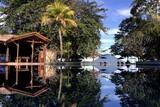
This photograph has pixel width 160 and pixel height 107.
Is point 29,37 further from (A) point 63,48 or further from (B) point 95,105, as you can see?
(B) point 95,105

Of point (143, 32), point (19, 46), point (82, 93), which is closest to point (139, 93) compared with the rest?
point (82, 93)

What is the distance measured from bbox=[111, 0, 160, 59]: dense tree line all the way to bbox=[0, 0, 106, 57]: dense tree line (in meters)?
4.29

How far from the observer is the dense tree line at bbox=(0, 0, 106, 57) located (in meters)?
51.2

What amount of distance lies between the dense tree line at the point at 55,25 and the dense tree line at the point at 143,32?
429 centimetres

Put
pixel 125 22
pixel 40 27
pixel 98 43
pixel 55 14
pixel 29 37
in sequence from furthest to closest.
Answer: pixel 125 22 < pixel 98 43 < pixel 40 27 < pixel 55 14 < pixel 29 37

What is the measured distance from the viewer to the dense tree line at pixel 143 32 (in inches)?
2071

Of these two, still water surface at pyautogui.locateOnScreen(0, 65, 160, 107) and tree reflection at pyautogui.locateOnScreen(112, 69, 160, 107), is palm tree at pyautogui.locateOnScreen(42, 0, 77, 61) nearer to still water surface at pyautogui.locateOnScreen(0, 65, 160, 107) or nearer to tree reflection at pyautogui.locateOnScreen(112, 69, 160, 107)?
still water surface at pyautogui.locateOnScreen(0, 65, 160, 107)

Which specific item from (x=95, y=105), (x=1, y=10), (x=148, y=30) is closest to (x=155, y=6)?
(x=148, y=30)

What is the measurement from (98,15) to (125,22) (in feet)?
18.3

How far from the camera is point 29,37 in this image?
40281mm

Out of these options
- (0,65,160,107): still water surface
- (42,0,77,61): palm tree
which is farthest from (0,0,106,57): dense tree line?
(0,65,160,107): still water surface

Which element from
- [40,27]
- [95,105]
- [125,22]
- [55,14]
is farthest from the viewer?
[125,22]

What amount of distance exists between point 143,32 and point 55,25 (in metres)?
11.3

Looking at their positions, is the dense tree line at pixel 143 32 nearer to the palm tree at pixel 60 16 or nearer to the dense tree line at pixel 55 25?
the dense tree line at pixel 55 25
